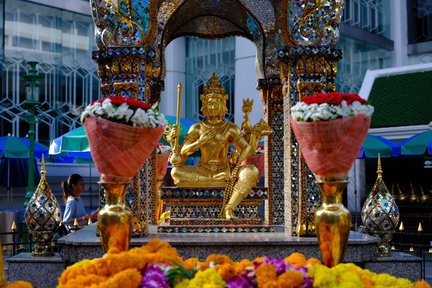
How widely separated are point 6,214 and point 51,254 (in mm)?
6787

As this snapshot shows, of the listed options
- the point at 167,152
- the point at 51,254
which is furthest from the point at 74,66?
the point at 51,254

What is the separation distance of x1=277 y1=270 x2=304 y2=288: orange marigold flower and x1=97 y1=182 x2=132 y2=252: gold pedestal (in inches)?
69.3

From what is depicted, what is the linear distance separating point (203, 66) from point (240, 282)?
67.0 ft

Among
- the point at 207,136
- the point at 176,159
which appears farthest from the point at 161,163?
the point at 207,136

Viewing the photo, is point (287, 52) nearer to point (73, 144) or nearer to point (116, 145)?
point (116, 145)

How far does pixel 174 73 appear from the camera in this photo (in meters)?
24.1

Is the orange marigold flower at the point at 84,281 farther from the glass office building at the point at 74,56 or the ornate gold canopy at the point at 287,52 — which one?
the glass office building at the point at 74,56

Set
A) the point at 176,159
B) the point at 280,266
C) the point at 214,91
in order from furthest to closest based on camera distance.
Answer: the point at 214,91 → the point at 176,159 → the point at 280,266

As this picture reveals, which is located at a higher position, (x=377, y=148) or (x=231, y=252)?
(x=377, y=148)

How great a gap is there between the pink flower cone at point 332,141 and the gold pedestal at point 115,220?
5.20ft

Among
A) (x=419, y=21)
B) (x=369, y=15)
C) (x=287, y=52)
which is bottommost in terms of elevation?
(x=287, y=52)

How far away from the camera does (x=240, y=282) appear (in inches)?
174

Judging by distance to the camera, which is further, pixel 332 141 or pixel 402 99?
pixel 402 99

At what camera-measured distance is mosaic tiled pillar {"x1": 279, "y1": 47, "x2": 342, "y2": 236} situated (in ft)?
26.2
